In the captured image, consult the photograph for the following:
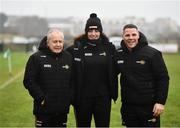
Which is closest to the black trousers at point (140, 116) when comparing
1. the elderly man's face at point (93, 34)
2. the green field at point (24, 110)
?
the elderly man's face at point (93, 34)

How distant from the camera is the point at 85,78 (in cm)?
713

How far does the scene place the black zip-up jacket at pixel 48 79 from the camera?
669 centimetres

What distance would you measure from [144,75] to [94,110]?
3.64 feet

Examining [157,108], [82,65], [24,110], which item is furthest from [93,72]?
[24,110]

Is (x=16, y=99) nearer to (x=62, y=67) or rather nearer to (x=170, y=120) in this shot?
(x=170, y=120)

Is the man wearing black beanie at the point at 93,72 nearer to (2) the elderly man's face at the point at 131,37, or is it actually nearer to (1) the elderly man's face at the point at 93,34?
(1) the elderly man's face at the point at 93,34

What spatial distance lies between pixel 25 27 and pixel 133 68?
12940cm

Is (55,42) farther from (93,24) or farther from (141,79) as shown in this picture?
(141,79)

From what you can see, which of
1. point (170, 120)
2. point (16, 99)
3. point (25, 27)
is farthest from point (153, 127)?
point (25, 27)

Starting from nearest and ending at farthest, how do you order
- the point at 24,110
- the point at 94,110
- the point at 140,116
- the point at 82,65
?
the point at 140,116
the point at 82,65
the point at 94,110
the point at 24,110

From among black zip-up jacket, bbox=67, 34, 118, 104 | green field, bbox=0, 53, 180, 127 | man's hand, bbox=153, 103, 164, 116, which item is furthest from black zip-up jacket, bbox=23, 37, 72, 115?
green field, bbox=0, 53, 180, 127

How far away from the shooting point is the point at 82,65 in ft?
23.3

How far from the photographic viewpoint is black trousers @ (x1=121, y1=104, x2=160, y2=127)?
6.82 m

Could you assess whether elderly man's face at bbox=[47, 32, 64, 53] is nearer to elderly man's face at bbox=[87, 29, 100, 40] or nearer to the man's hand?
elderly man's face at bbox=[87, 29, 100, 40]
